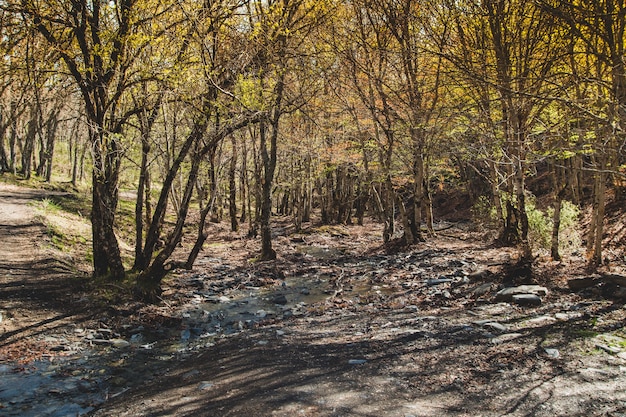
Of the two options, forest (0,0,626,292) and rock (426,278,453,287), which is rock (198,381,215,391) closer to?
forest (0,0,626,292)

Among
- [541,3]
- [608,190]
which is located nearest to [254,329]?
[541,3]

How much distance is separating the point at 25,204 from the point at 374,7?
54.7 feet

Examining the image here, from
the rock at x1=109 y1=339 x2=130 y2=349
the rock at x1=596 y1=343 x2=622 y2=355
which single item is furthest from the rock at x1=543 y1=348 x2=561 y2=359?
the rock at x1=109 y1=339 x2=130 y2=349

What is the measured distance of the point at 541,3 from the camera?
652cm

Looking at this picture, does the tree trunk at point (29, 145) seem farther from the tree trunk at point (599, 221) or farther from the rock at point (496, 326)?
the tree trunk at point (599, 221)

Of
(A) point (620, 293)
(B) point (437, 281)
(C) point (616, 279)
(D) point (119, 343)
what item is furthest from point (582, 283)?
(D) point (119, 343)

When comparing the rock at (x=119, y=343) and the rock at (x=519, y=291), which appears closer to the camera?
the rock at (x=119, y=343)

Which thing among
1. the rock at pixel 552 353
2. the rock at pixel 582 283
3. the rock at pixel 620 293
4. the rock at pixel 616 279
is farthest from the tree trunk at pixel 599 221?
the rock at pixel 552 353

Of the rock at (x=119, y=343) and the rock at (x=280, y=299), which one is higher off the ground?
the rock at (x=280, y=299)

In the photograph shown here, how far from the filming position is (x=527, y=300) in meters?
7.95

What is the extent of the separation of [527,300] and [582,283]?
4.22 feet

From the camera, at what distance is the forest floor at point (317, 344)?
16.0 ft

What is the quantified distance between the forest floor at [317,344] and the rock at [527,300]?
42 millimetres

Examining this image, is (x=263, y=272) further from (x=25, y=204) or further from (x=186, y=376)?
(x=25, y=204)
